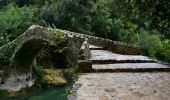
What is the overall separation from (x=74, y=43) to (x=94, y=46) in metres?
1.28

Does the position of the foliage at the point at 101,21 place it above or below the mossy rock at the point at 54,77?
above

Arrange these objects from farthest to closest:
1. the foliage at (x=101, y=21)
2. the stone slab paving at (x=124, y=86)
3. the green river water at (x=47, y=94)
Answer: the foliage at (x=101, y=21) → the green river water at (x=47, y=94) → the stone slab paving at (x=124, y=86)

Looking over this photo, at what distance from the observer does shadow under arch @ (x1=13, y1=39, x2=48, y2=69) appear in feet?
64.7

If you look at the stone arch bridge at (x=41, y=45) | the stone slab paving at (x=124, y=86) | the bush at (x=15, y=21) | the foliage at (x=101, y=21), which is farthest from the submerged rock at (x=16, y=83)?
the stone slab paving at (x=124, y=86)

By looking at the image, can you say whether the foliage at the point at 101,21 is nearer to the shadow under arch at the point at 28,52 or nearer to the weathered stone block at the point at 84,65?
the shadow under arch at the point at 28,52

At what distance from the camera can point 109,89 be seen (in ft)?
27.8

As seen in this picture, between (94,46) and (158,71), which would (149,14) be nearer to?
(158,71)

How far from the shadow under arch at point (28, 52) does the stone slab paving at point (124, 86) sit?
952 cm

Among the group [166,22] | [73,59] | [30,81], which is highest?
[166,22]

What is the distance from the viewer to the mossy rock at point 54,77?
21594mm

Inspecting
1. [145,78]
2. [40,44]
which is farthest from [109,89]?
[40,44]

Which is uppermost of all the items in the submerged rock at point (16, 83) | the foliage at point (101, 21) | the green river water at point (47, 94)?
the foliage at point (101, 21)

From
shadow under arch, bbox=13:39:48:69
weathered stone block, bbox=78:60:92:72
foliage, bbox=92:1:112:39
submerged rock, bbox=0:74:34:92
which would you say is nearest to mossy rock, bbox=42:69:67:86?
submerged rock, bbox=0:74:34:92

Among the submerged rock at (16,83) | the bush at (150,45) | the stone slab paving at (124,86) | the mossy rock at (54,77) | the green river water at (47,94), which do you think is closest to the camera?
the stone slab paving at (124,86)
